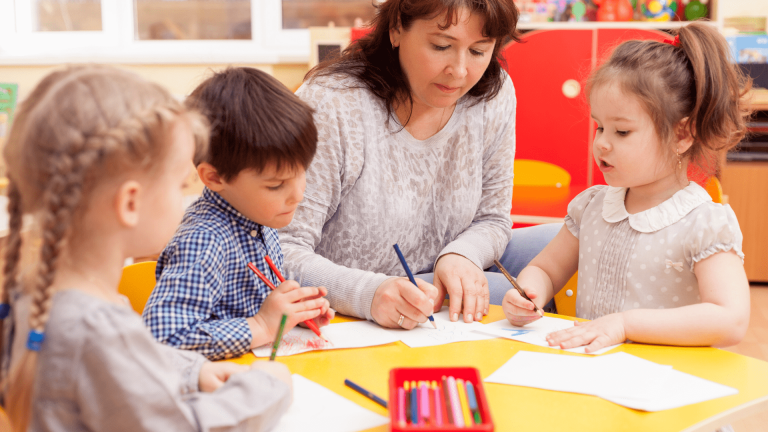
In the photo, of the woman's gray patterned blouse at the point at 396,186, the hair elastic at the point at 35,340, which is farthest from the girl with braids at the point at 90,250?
the woman's gray patterned blouse at the point at 396,186

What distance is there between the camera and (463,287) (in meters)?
1.07

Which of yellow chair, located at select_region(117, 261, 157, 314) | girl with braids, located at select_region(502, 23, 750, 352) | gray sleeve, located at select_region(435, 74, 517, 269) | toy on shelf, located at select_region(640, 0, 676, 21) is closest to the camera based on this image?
girl with braids, located at select_region(502, 23, 750, 352)

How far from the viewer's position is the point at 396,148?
52.9 inches

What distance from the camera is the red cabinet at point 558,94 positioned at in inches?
114

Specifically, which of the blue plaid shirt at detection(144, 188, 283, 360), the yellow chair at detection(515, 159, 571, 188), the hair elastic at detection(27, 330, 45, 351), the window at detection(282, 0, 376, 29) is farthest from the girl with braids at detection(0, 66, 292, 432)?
the window at detection(282, 0, 376, 29)

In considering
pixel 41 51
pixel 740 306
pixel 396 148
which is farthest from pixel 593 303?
pixel 41 51

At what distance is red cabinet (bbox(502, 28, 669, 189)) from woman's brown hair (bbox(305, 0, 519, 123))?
5.16 feet

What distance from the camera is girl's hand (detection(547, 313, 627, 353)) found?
903 millimetres

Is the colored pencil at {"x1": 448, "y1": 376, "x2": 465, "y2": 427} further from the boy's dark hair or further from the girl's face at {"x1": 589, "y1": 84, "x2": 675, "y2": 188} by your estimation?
the girl's face at {"x1": 589, "y1": 84, "x2": 675, "y2": 188}

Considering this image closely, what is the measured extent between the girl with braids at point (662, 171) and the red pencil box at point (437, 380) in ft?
1.13

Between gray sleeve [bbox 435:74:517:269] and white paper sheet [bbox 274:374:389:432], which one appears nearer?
white paper sheet [bbox 274:374:389:432]

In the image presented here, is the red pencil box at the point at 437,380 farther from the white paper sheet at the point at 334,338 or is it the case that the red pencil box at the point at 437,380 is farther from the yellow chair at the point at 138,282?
the yellow chair at the point at 138,282

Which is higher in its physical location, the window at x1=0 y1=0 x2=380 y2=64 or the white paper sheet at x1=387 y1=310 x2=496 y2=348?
the window at x1=0 y1=0 x2=380 y2=64

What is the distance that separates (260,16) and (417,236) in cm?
270
